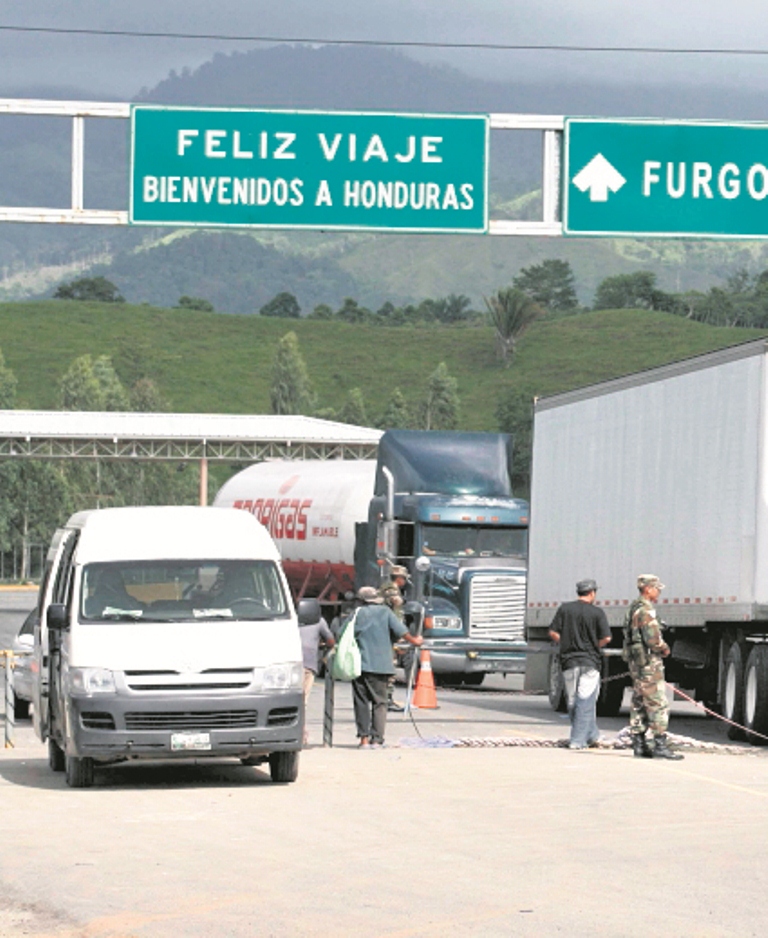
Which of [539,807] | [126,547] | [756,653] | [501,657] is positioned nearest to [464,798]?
[539,807]

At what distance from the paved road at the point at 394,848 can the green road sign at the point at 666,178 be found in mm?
5966

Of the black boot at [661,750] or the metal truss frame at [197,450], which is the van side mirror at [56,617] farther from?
the metal truss frame at [197,450]

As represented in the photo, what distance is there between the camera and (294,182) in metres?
21.4

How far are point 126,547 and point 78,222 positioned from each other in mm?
5748

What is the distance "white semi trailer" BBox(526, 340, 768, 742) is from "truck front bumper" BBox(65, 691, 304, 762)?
699cm

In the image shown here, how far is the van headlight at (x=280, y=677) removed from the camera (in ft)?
51.5

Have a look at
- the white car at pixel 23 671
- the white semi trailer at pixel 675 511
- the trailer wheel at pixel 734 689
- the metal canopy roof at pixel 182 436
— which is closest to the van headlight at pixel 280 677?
the white semi trailer at pixel 675 511

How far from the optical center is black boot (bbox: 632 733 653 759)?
19.0 metres

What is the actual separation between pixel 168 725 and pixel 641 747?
5.51m

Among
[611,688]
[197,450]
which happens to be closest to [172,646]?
[611,688]

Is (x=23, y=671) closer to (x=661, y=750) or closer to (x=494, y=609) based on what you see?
(x=661, y=750)

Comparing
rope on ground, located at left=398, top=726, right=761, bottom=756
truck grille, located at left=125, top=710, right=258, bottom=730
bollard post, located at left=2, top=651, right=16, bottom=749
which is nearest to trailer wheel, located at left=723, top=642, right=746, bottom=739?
rope on ground, located at left=398, top=726, right=761, bottom=756

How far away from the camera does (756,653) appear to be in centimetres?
2117

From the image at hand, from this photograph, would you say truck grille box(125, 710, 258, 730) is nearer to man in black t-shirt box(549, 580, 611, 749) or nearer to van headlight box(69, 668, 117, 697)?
van headlight box(69, 668, 117, 697)
